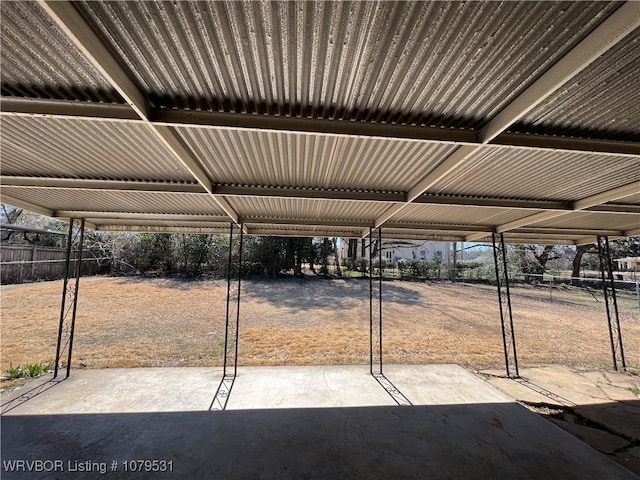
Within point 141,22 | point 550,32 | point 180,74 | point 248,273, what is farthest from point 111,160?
point 248,273

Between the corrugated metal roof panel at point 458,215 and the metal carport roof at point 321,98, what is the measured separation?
0.80 metres

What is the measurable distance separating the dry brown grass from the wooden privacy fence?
33.6 inches

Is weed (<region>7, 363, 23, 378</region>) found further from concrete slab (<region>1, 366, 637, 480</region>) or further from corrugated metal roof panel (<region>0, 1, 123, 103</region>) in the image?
corrugated metal roof panel (<region>0, 1, 123, 103</region>)

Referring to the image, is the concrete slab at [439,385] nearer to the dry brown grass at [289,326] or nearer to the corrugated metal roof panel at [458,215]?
the dry brown grass at [289,326]

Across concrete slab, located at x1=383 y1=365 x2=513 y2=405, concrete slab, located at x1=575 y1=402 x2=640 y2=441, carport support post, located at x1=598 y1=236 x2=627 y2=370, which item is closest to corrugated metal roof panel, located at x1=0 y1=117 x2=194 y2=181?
concrete slab, located at x1=383 y1=365 x2=513 y2=405

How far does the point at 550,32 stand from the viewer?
156 centimetres

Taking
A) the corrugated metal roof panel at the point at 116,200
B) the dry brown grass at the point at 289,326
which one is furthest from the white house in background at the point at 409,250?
the corrugated metal roof panel at the point at 116,200

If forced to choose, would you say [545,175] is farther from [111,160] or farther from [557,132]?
[111,160]

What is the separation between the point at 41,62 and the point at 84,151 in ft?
4.51

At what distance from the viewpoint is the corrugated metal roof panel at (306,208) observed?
4762mm

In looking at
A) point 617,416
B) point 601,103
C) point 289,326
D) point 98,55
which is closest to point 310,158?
point 98,55

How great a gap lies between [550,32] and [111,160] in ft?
12.6

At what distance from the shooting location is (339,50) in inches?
65.9

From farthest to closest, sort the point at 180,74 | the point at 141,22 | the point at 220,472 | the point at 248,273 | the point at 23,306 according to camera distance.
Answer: the point at 248,273
the point at 23,306
the point at 220,472
the point at 180,74
the point at 141,22
